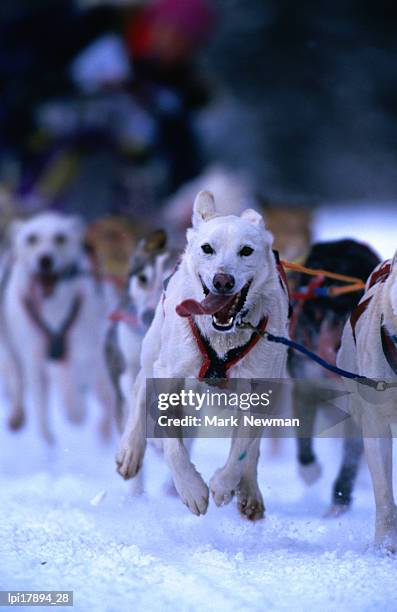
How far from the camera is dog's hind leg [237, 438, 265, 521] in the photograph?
2.96 m

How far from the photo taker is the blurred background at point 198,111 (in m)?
9.80

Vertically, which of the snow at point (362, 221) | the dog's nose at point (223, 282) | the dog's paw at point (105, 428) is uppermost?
the snow at point (362, 221)

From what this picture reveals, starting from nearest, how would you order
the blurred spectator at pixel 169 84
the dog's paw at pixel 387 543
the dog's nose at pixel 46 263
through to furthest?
the dog's paw at pixel 387 543 < the dog's nose at pixel 46 263 < the blurred spectator at pixel 169 84

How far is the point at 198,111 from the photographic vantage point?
1145cm

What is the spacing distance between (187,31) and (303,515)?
36.2ft

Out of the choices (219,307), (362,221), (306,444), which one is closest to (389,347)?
(219,307)

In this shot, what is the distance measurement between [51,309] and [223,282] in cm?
261

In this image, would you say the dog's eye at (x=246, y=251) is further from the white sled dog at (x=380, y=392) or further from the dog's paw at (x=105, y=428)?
the dog's paw at (x=105, y=428)

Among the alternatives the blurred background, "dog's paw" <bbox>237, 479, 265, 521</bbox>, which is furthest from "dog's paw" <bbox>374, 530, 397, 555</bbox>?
the blurred background

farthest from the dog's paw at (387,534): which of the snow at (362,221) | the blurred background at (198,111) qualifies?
the snow at (362,221)

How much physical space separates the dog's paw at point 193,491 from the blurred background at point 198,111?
3137mm

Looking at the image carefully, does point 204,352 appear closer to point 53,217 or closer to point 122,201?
point 53,217

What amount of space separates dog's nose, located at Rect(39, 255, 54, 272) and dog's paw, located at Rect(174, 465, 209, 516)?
2.36m

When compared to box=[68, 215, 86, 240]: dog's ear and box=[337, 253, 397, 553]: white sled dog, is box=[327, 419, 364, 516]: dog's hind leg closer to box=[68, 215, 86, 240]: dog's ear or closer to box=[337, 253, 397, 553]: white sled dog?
box=[337, 253, 397, 553]: white sled dog
